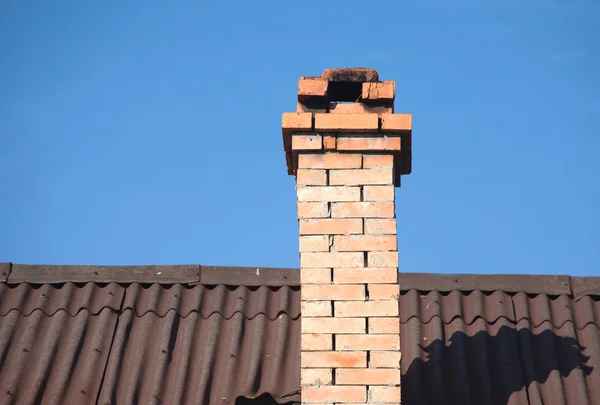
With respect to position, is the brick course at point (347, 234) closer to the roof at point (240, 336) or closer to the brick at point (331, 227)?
the brick at point (331, 227)

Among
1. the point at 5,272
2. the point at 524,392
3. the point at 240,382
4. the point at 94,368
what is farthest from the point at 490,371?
the point at 5,272

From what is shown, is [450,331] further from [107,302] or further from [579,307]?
[107,302]

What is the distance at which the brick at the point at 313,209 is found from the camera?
16.6ft

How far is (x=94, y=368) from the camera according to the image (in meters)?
5.84

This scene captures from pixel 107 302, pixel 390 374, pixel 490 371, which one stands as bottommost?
pixel 390 374

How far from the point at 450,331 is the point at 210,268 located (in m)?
1.74

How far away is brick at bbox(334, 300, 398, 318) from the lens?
4863mm

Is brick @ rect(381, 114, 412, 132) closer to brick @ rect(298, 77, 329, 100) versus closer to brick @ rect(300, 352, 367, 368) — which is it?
brick @ rect(298, 77, 329, 100)

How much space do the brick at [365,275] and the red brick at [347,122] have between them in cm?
80

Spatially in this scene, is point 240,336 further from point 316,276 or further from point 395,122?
point 395,122

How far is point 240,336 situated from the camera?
20.1 feet

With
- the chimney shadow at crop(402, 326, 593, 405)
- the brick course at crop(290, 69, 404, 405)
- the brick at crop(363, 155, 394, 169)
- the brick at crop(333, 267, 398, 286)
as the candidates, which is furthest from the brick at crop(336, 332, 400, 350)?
the brick at crop(363, 155, 394, 169)

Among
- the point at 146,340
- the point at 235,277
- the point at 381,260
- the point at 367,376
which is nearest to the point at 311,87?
the point at 381,260

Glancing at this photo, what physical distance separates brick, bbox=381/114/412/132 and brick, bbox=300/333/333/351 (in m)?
1.20
